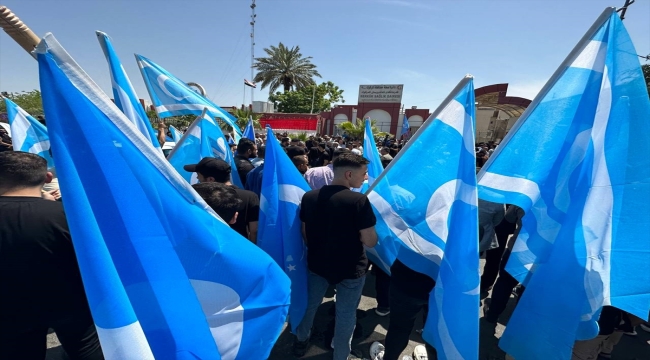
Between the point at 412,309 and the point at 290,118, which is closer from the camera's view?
the point at 412,309

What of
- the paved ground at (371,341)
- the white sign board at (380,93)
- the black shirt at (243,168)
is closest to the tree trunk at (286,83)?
the white sign board at (380,93)

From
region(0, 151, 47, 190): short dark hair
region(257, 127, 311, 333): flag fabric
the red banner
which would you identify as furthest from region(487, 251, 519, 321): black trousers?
the red banner

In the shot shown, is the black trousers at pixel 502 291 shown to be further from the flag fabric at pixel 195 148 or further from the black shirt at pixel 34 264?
the black shirt at pixel 34 264

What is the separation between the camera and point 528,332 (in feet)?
6.97

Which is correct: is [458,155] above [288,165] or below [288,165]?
above

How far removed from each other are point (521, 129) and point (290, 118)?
2456 cm

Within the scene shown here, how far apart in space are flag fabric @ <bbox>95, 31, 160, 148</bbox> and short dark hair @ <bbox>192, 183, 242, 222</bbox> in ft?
5.10

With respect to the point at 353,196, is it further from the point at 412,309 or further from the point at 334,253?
the point at 412,309

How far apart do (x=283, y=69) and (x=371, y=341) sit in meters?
34.2

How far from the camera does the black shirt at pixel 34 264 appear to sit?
134 centimetres

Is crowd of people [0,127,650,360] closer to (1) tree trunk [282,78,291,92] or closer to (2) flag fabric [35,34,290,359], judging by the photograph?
(2) flag fabric [35,34,290,359]

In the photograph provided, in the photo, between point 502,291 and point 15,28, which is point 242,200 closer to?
point 15,28

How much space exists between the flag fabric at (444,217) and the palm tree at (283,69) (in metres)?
33.8

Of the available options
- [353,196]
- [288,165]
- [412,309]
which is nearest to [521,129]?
[353,196]
